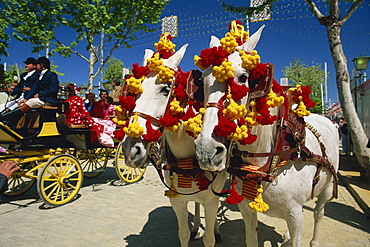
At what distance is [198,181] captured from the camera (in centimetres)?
246

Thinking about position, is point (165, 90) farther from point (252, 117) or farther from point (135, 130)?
point (252, 117)

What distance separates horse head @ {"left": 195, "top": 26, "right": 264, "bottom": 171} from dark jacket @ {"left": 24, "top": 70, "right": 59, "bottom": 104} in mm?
4259

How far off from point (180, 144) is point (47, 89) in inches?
158

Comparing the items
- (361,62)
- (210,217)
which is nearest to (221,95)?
(210,217)

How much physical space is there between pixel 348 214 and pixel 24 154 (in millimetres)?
6784

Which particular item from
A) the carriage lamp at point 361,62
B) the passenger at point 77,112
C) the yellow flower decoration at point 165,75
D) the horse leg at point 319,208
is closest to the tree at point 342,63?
the carriage lamp at point 361,62

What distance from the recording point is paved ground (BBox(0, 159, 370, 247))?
3674 millimetres

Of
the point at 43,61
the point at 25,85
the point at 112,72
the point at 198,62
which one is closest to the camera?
the point at 198,62

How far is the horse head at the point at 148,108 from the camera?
2.13 m

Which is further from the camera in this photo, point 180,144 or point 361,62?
point 361,62

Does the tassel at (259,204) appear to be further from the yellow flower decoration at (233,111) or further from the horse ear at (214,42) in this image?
the horse ear at (214,42)

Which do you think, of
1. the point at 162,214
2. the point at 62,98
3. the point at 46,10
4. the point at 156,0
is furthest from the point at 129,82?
the point at 46,10

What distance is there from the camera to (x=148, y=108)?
89.0 inches

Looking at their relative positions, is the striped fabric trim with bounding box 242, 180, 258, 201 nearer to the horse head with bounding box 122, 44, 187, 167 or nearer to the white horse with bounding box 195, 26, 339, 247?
the white horse with bounding box 195, 26, 339, 247
